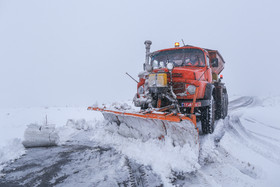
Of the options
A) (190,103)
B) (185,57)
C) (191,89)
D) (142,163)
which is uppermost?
(185,57)

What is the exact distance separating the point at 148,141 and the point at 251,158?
1.77 m

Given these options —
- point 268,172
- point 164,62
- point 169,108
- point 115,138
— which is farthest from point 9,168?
point 164,62

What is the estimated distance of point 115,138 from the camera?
4035 millimetres

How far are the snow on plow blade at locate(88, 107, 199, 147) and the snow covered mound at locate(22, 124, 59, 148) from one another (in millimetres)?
1205

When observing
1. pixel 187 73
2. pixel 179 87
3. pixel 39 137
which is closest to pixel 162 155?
pixel 179 87

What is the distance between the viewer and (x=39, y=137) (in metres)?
3.96

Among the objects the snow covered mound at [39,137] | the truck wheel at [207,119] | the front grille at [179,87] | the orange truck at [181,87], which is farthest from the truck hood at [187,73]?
the snow covered mound at [39,137]

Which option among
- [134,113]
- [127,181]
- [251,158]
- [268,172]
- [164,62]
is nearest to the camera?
[127,181]

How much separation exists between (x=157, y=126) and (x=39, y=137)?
2777mm

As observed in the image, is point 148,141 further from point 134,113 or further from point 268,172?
point 268,172

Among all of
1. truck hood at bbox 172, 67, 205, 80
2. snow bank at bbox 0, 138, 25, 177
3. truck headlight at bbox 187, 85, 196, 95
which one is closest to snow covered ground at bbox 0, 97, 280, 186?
snow bank at bbox 0, 138, 25, 177

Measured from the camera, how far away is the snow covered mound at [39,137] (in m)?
3.91

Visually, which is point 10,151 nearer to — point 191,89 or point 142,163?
point 142,163

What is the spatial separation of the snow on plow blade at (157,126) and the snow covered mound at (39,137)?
1205mm
